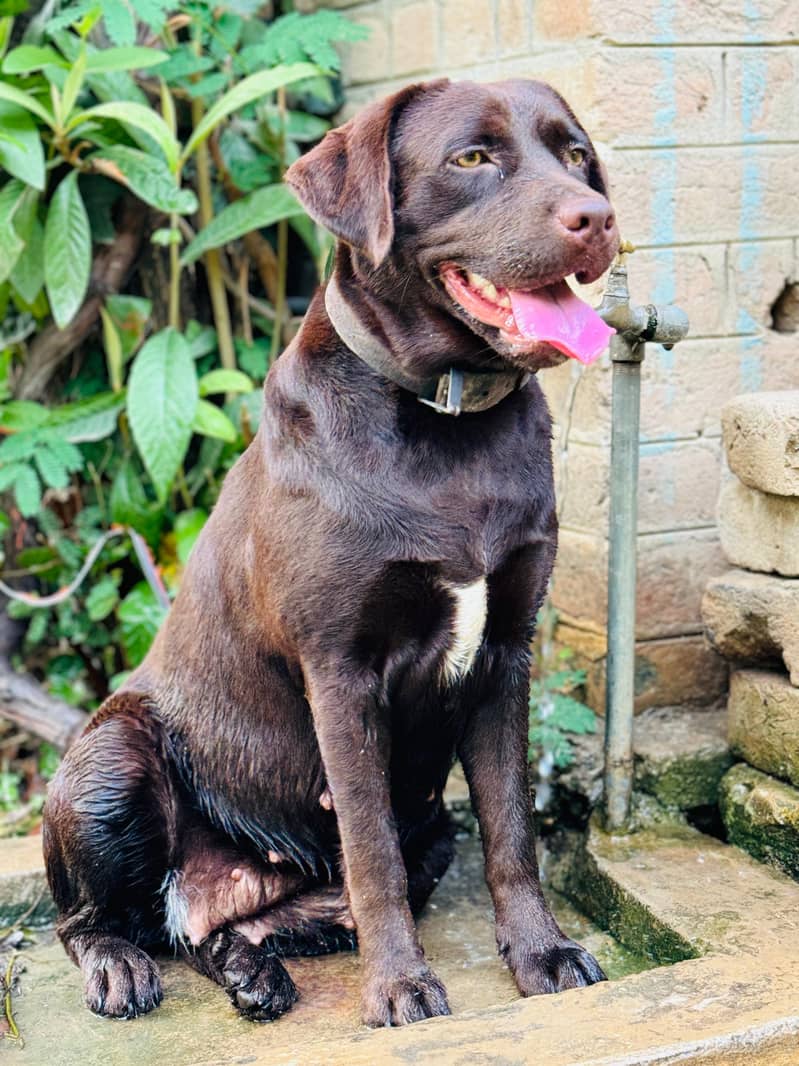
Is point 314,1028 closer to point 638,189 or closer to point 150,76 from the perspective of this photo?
point 638,189

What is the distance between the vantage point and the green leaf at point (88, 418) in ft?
13.3

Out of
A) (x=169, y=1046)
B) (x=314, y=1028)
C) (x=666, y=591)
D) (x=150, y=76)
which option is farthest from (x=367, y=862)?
(x=150, y=76)

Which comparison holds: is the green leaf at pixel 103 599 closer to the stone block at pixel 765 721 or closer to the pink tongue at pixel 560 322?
the stone block at pixel 765 721

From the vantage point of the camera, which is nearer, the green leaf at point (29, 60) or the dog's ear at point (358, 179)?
the dog's ear at point (358, 179)

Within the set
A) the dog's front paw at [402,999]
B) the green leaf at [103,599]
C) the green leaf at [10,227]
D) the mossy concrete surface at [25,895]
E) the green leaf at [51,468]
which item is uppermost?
the green leaf at [10,227]

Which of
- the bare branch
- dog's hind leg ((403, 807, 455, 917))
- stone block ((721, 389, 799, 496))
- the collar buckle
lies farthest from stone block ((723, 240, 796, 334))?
the bare branch

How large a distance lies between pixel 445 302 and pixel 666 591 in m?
1.27

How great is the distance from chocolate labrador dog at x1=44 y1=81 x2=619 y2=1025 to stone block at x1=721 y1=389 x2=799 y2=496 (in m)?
0.53

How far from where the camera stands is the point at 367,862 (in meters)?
2.38

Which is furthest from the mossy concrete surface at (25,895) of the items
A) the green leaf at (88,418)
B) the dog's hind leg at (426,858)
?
the green leaf at (88,418)

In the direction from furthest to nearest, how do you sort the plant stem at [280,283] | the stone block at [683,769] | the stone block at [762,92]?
the plant stem at [280,283], the stone block at [762,92], the stone block at [683,769]

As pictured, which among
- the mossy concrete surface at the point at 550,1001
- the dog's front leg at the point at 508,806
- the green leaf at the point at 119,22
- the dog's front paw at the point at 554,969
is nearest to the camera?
the mossy concrete surface at the point at 550,1001

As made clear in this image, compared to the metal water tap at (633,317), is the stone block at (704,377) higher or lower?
lower

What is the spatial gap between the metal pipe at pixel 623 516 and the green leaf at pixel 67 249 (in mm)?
1753
